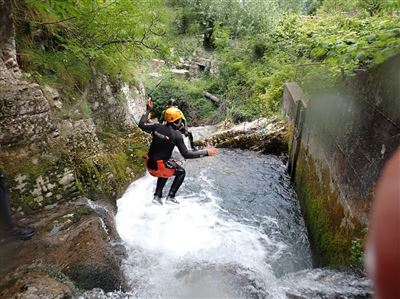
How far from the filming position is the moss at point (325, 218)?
4.29 meters

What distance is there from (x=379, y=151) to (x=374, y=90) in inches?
35.5

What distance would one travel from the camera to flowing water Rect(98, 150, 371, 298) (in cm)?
399

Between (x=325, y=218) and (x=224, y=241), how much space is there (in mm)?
1956

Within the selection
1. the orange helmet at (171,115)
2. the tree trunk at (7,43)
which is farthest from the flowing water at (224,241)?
the tree trunk at (7,43)

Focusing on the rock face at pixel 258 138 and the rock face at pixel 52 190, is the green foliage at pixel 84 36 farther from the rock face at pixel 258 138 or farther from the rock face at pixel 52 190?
the rock face at pixel 258 138

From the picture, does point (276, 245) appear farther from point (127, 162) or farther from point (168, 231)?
point (127, 162)

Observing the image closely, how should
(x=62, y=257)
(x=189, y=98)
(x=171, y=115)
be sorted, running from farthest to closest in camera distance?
(x=189, y=98) < (x=171, y=115) < (x=62, y=257)

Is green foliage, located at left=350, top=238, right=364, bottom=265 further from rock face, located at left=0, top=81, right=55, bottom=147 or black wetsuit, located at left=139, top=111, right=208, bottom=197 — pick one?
rock face, located at left=0, top=81, right=55, bottom=147

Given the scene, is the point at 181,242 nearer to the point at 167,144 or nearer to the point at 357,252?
the point at 167,144

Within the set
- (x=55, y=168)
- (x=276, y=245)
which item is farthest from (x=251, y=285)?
(x=55, y=168)

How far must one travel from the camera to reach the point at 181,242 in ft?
19.7

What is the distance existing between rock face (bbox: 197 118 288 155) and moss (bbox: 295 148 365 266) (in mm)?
3318

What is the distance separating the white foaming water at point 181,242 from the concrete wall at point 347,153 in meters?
1.20

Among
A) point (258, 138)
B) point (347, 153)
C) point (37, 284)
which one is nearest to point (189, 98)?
point (258, 138)
